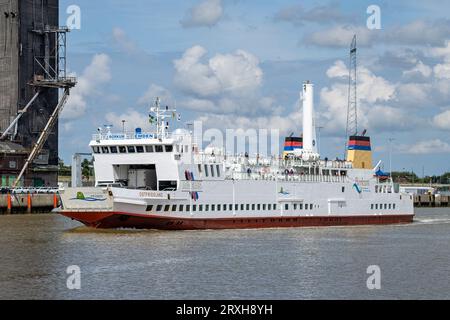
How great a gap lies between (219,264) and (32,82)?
2847 inches

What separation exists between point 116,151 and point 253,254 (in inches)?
676

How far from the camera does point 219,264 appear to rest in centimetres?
4156

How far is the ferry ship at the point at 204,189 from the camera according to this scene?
2147 inches

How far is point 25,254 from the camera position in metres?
44.5

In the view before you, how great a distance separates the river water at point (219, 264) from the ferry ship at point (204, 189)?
5.20 feet

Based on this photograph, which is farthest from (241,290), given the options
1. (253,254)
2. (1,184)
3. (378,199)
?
(1,184)

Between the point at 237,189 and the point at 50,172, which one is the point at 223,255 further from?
the point at 50,172

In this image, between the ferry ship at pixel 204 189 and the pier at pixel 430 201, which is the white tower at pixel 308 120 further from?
the pier at pixel 430 201

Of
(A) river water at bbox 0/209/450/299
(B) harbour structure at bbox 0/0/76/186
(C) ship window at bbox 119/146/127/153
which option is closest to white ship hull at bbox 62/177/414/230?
(A) river water at bbox 0/209/450/299

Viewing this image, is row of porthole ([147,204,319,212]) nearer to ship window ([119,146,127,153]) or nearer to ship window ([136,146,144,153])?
ship window ([136,146,144,153])

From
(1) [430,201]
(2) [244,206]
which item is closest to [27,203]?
(2) [244,206]

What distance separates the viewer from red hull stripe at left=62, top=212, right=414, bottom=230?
5431 centimetres

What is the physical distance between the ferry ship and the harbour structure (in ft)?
149

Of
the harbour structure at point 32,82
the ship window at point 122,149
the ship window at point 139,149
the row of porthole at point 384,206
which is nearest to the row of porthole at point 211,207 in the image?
the ship window at point 139,149
